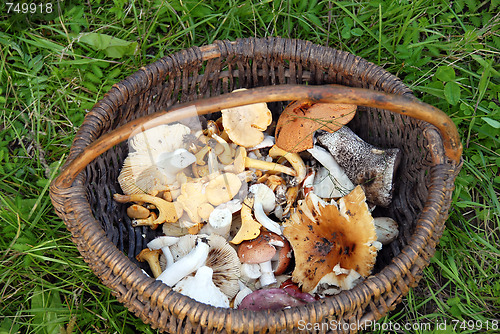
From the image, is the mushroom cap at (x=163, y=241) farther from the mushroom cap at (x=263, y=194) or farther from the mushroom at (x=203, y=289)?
the mushroom cap at (x=263, y=194)

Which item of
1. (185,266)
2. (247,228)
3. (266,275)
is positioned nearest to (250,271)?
(266,275)

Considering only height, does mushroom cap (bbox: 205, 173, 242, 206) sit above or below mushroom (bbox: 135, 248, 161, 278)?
above

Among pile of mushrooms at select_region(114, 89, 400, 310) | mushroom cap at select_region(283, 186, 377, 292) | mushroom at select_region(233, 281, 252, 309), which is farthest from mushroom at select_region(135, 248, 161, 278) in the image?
mushroom cap at select_region(283, 186, 377, 292)

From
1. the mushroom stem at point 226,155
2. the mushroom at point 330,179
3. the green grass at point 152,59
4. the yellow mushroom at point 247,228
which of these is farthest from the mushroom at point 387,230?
the mushroom stem at point 226,155

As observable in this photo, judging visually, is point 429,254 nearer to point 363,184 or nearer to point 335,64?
point 363,184

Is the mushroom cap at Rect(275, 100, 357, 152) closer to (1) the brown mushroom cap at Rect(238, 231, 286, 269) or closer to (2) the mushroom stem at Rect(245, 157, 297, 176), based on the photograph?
(2) the mushroom stem at Rect(245, 157, 297, 176)
